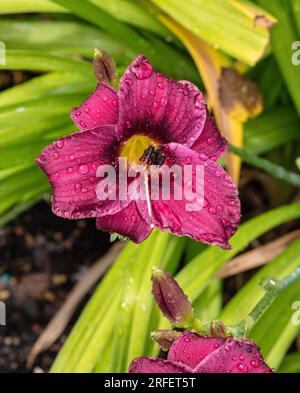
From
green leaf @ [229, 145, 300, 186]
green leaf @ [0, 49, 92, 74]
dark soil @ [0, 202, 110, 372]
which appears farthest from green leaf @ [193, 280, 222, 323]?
green leaf @ [0, 49, 92, 74]

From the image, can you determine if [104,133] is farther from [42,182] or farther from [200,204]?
[42,182]

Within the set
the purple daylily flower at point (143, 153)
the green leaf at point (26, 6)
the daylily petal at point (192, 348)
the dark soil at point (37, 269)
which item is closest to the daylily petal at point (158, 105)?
the purple daylily flower at point (143, 153)

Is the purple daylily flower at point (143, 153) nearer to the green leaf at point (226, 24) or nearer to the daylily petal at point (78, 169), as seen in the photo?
the daylily petal at point (78, 169)

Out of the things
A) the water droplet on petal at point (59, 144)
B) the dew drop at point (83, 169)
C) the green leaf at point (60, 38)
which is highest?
the green leaf at point (60, 38)

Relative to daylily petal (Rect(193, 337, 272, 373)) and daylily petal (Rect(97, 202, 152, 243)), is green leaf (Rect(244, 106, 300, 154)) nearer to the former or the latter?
daylily petal (Rect(97, 202, 152, 243))

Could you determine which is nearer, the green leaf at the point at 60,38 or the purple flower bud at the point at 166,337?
the purple flower bud at the point at 166,337

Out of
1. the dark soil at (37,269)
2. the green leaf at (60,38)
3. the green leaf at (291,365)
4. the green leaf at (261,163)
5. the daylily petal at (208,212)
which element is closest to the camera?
the daylily petal at (208,212)

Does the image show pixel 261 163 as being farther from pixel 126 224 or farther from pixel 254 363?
pixel 254 363
